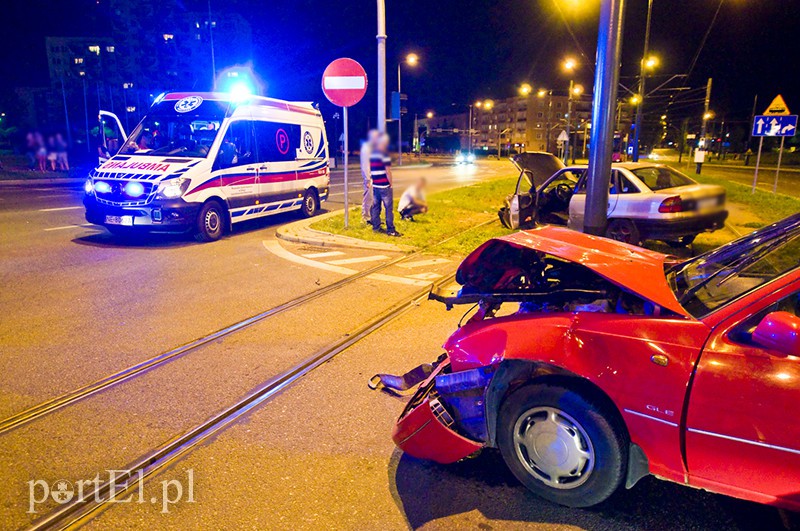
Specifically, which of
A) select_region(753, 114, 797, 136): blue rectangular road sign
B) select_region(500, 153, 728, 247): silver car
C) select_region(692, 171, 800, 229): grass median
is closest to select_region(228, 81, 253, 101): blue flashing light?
select_region(500, 153, 728, 247): silver car

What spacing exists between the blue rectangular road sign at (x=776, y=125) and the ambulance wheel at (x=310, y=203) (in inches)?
531

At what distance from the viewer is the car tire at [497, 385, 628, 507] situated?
2.59m

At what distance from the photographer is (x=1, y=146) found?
6.02m

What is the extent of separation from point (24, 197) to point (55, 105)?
1400 cm

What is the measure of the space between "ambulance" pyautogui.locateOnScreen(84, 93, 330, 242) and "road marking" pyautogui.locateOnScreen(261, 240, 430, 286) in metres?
→ 1.39

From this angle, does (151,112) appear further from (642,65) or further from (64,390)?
(642,65)

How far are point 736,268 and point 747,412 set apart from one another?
1070 millimetres

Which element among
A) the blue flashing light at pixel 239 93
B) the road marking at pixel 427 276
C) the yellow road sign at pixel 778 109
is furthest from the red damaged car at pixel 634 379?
the yellow road sign at pixel 778 109

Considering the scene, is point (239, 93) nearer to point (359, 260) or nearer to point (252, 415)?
point (359, 260)

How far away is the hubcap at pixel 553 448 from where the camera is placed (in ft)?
8.79

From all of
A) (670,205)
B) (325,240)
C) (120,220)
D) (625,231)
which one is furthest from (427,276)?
(120,220)

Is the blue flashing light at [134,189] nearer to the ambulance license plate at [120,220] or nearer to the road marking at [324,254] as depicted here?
the ambulance license plate at [120,220]

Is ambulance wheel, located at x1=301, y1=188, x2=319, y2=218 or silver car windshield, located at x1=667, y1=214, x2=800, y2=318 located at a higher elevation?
silver car windshield, located at x1=667, y1=214, x2=800, y2=318

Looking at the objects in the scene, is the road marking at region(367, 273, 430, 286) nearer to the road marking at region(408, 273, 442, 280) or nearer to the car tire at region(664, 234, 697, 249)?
the road marking at region(408, 273, 442, 280)
